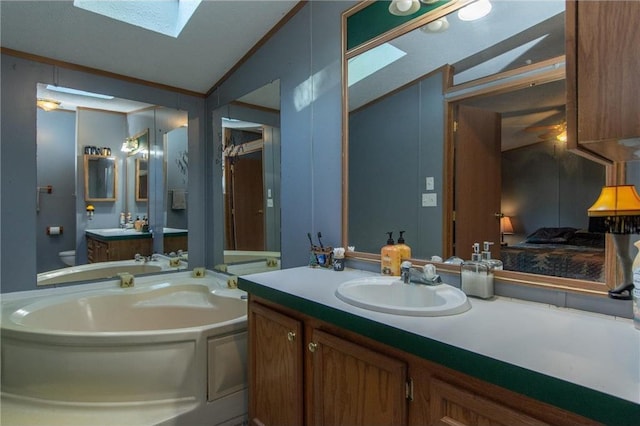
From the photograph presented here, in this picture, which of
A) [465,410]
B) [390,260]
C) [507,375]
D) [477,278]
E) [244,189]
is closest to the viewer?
[507,375]

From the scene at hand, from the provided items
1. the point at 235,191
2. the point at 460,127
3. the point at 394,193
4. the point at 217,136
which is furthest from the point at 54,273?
the point at 460,127

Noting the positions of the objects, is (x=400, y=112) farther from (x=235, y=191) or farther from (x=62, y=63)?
(x=62, y=63)

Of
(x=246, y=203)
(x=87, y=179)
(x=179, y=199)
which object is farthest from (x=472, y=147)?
(x=87, y=179)

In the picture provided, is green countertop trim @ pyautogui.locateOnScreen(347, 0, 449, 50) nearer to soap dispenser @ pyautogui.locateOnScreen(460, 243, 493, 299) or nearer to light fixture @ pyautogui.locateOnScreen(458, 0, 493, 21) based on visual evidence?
light fixture @ pyautogui.locateOnScreen(458, 0, 493, 21)

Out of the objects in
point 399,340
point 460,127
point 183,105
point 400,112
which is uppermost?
point 183,105

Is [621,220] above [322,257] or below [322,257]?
above

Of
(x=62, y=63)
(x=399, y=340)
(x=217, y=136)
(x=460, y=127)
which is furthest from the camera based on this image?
(x=217, y=136)

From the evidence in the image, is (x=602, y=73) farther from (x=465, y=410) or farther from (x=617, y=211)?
(x=465, y=410)

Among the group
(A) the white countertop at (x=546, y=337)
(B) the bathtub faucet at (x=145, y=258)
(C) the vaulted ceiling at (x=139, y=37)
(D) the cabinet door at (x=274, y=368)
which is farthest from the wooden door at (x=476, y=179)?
(B) the bathtub faucet at (x=145, y=258)

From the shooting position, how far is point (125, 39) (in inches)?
85.8

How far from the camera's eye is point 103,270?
8.77 feet

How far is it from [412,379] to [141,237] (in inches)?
108

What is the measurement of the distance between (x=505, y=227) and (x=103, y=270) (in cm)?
285

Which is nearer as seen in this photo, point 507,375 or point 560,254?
point 507,375
